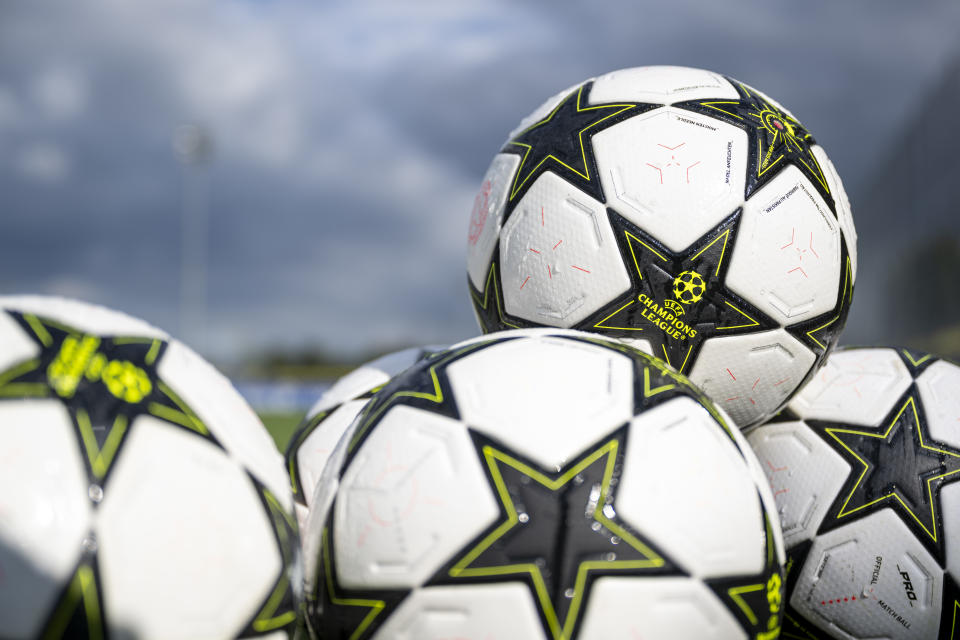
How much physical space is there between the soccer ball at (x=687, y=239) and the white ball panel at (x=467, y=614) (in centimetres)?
110

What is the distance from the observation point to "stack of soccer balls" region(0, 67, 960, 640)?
65.1 inches

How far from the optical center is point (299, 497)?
300 cm

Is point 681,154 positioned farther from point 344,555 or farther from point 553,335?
point 344,555

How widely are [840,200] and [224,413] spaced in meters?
2.30

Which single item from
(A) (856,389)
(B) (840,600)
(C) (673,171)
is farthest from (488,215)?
(B) (840,600)

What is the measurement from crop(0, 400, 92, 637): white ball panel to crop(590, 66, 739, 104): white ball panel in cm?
208

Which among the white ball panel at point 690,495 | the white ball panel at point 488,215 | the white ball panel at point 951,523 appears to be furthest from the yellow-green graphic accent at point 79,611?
the white ball panel at point 951,523

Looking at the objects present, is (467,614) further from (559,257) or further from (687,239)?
(687,239)

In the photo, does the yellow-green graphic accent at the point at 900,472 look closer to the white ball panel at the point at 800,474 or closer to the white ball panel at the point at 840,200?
the white ball panel at the point at 800,474

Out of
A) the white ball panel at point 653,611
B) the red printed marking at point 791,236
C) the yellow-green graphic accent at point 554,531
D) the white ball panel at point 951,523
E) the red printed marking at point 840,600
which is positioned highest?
→ the red printed marking at point 791,236

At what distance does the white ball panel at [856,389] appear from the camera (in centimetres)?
294

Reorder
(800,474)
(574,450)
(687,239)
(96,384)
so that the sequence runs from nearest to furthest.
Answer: (96,384) → (574,450) → (687,239) → (800,474)

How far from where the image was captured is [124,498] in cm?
162

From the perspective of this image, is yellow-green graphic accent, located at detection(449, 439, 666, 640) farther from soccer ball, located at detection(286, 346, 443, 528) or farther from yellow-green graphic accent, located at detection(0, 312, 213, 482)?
soccer ball, located at detection(286, 346, 443, 528)
